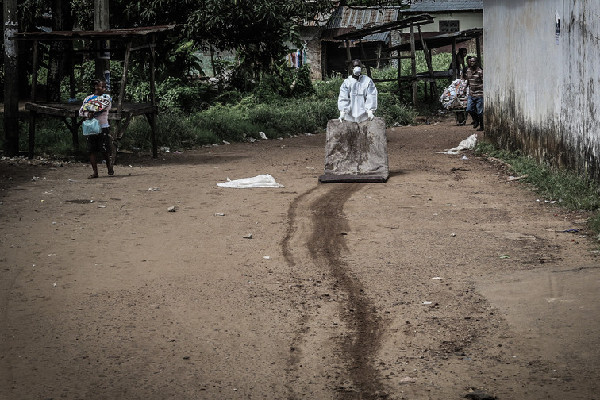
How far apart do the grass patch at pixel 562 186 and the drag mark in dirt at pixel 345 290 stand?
2.40 metres

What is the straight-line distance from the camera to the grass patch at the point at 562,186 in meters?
9.43

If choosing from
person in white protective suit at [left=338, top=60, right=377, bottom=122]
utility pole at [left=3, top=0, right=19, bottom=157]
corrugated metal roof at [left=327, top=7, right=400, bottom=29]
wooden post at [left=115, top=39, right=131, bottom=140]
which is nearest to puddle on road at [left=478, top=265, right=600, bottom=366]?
person in white protective suit at [left=338, top=60, right=377, bottom=122]

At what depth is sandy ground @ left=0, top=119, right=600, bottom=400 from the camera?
4695 mm

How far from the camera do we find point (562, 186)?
10.4m

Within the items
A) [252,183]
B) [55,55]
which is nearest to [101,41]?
[55,55]

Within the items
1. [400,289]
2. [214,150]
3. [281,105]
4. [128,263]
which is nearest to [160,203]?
[128,263]

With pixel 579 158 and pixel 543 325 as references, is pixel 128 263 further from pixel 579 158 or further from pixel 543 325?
pixel 579 158

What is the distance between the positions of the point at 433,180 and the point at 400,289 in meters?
5.87

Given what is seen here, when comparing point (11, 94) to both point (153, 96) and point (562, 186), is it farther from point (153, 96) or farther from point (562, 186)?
point (562, 186)

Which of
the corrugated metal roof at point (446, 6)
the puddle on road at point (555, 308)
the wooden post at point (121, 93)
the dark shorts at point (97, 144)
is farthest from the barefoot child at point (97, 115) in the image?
the corrugated metal roof at point (446, 6)

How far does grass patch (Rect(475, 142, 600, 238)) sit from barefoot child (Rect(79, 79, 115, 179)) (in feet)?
19.4

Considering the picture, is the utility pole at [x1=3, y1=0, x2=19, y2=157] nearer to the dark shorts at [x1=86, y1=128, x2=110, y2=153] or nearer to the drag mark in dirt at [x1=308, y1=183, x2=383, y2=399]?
the dark shorts at [x1=86, y1=128, x2=110, y2=153]

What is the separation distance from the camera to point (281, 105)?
23.1 metres

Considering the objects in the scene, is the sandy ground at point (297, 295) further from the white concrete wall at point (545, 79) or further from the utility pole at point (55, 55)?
the utility pole at point (55, 55)
